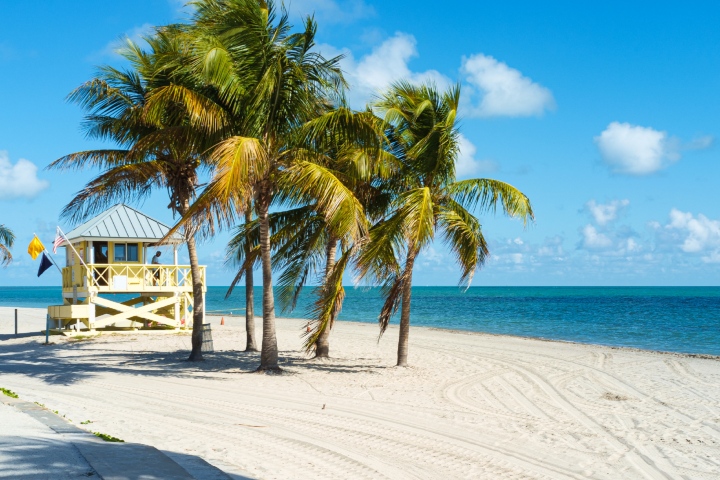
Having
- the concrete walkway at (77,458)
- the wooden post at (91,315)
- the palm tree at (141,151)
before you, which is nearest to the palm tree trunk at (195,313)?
the palm tree at (141,151)

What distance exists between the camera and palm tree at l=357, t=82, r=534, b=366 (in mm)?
13969

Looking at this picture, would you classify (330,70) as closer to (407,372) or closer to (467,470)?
(407,372)

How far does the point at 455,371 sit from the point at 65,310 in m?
14.4

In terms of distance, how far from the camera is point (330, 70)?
551 inches

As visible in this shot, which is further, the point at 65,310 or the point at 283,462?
the point at 65,310

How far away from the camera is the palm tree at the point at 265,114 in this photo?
1253cm

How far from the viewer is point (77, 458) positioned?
5.82 meters

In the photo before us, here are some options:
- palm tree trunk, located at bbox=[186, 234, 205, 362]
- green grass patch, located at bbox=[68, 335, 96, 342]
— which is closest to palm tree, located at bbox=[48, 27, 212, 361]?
palm tree trunk, located at bbox=[186, 234, 205, 362]

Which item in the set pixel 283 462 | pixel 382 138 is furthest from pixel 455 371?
pixel 283 462

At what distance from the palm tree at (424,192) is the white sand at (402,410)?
7.28ft

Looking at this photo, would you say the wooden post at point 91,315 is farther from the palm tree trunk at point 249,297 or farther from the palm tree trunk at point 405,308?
the palm tree trunk at point 405,308

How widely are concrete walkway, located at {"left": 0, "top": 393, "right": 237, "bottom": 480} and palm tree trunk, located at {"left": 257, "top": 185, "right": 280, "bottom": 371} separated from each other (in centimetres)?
688

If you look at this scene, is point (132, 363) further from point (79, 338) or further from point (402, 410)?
point (402, 410)

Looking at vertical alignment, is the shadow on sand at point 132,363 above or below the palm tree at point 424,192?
below
